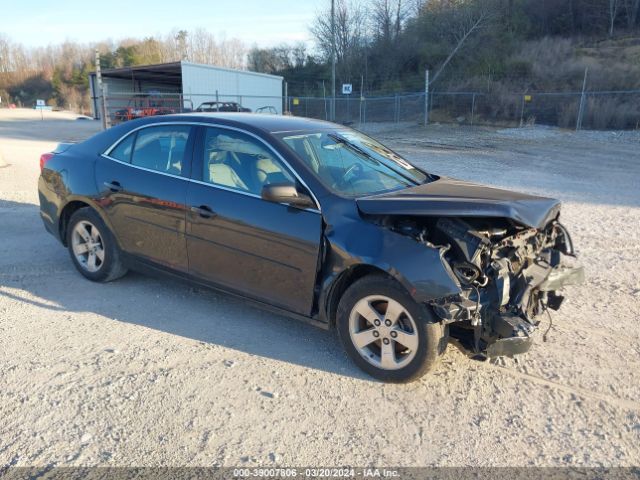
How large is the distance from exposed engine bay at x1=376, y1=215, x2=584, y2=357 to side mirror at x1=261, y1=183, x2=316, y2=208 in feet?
1.78

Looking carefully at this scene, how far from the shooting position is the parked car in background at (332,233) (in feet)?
10.6

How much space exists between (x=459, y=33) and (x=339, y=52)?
469 inches

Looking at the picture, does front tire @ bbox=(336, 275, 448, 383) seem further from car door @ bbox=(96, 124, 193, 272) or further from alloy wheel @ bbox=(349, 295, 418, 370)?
car door @ bbox=(96, 124, 193, 272)

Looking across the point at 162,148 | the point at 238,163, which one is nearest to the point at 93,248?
the point at 162,148

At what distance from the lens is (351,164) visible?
13.5ft

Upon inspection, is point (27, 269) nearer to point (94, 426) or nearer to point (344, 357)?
point (94, 426)

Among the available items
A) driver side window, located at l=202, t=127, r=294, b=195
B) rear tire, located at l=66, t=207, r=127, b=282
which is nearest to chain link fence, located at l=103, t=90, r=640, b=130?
rear tire, located at l=66, t=207, r=127, b=282

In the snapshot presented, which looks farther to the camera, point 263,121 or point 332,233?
point 263,121

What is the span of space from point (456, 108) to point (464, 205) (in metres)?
30.7

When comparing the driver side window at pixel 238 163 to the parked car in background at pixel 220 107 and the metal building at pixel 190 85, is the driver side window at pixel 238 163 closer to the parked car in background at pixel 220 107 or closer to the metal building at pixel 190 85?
the parked car in background at pixel 220 107

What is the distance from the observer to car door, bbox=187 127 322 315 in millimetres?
3598

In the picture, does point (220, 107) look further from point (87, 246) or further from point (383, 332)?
point (383, 332)

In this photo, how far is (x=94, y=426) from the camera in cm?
291

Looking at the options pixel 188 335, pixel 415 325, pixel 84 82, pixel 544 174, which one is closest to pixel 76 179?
pixel 188 335
